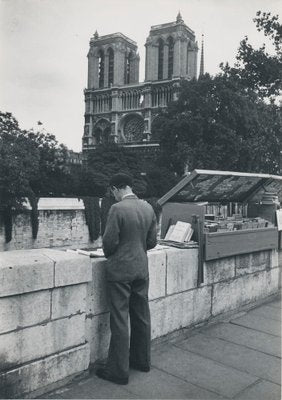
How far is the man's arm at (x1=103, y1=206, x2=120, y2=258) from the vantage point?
3309 millimetres

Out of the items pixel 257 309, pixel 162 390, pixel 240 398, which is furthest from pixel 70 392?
pixel 257 309

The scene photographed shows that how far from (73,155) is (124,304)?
227 feet

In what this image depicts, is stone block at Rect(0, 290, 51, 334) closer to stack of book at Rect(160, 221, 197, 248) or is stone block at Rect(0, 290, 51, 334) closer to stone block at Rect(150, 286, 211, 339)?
stone block at Rect(150, 286, 211, 339)

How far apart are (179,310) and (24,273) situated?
2.09 m

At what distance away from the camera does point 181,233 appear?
15.8 ft

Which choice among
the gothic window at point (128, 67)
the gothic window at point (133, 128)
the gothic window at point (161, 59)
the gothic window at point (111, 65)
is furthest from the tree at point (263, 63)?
the gothic window at point (128, 67)

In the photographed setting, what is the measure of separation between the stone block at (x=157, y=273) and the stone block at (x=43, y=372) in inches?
37.2

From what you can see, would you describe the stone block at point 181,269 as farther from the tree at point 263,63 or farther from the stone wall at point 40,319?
the tree at point 263,63

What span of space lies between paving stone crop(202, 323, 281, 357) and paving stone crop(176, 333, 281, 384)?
11 centimetres

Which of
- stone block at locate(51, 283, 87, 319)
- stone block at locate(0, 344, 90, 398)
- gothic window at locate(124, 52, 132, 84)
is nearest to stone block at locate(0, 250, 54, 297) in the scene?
stone block at locate(51, 283, 87, 319)

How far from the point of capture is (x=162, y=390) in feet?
10.4

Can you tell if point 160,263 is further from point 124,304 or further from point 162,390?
point 162,390

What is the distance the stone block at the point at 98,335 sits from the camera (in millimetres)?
3561

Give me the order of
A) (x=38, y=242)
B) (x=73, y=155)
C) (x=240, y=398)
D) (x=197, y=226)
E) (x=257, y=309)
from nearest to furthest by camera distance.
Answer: (x=240, y=398), (x=197, y=226), (x=257, y=309), (x=38, y=242), (x=73, y=155)
